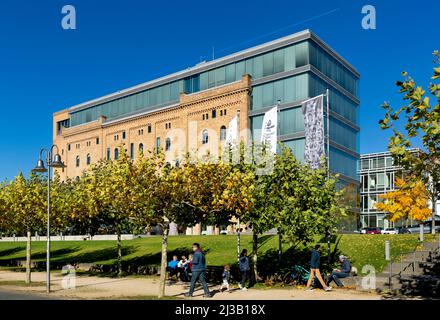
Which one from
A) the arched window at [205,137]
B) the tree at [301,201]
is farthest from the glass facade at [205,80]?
the tree at [301,201]

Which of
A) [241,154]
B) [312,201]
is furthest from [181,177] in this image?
[312,201]

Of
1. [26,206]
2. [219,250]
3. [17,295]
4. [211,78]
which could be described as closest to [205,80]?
[211,78]

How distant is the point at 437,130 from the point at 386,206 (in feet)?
150

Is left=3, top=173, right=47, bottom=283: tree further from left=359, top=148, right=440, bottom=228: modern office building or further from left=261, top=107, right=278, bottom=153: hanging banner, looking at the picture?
left=359, top=148, right=440, bottom=228: modern office building

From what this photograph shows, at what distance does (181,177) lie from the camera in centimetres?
1869

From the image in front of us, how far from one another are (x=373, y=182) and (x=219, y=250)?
63.7 metres

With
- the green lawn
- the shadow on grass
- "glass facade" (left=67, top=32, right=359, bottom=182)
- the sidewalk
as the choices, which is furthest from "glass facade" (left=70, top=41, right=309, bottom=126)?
the sidewalk

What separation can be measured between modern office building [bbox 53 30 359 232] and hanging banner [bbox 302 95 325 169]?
19859 millimetres

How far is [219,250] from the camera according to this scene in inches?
1336

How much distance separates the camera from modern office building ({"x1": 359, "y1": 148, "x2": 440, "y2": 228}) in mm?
87375

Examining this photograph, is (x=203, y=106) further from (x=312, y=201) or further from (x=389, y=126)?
(x=389, y=126)

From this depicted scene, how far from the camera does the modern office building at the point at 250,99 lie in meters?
57.9

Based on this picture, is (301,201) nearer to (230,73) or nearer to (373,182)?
(230,73)

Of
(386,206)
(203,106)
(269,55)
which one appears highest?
(269,55)
